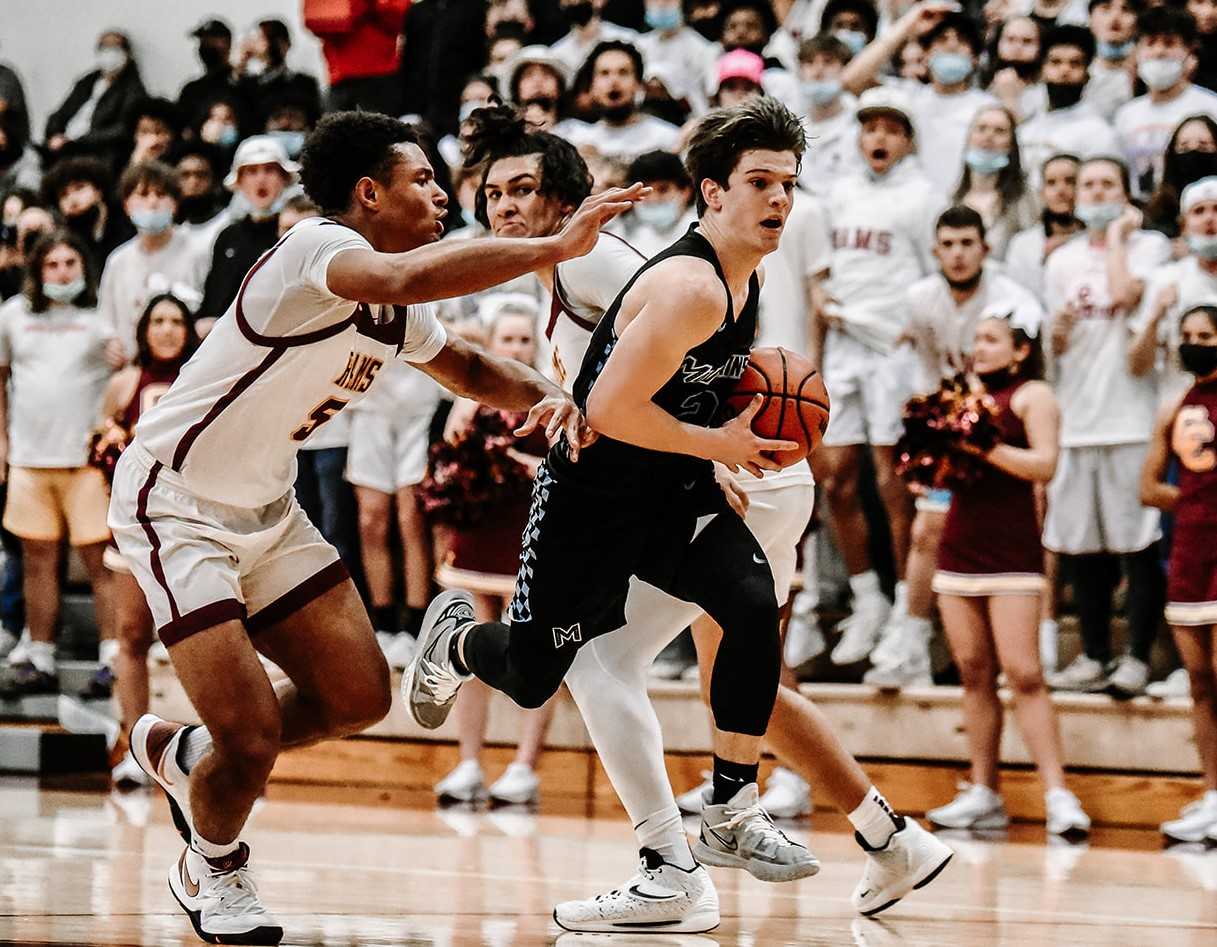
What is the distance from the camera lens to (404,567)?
916 centimetres

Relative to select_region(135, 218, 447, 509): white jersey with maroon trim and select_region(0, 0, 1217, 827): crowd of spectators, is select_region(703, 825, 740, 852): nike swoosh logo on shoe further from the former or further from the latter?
select_region(0, 0, 1217, 827): crowd of spectators

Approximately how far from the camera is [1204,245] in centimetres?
777

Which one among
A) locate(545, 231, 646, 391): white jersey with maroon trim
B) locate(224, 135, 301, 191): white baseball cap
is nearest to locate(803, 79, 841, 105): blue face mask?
locate(224, 135, 301, 191): white baseball cap

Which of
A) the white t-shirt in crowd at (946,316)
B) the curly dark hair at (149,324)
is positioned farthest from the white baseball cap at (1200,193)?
the curly dark hair at (149,324)

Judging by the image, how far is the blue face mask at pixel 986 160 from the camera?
866cm

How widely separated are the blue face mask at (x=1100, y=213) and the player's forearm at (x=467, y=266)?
4.71 m

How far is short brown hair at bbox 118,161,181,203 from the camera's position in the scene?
403 inches

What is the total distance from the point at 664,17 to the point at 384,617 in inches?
158

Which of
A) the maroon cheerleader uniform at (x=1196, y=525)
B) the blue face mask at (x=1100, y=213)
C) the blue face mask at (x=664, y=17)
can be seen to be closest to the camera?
the maroon cheerleader uniform at (x=1196, y=525)

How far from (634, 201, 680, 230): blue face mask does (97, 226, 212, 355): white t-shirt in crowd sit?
2.84m

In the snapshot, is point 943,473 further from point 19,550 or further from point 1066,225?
point 19,550

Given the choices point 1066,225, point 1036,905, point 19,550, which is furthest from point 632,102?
point 1036,905

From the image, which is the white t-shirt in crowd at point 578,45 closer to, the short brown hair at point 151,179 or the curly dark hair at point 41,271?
the short brown hair at point 151,179

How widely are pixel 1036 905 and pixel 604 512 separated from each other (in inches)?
71.6
